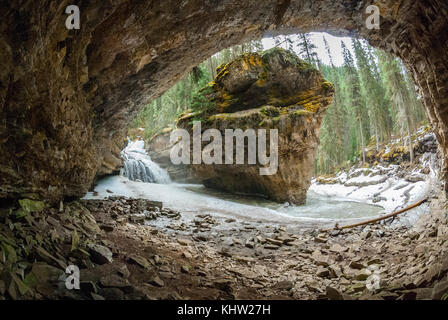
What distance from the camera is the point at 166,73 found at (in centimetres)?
725

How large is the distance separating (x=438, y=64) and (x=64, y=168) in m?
8.68

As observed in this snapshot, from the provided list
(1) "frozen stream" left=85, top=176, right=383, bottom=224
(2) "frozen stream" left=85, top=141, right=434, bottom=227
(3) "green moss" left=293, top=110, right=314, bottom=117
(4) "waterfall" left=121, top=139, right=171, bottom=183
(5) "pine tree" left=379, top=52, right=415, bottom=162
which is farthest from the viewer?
(5) "pine tree" left=379, top=52, right=415, bottom=162

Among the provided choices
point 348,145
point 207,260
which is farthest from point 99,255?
point 348,145

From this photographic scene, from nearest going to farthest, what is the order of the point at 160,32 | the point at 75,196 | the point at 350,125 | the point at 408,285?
the point at 408,285
the point at 160,32
the point at 75,196
the point at 350,125

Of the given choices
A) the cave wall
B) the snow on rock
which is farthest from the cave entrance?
the cave wall

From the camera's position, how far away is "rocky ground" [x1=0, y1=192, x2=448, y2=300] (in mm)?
2506

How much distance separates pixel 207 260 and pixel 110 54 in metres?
5.57

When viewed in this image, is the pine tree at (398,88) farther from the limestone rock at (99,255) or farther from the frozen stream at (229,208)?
the limestone rock at (99,255)

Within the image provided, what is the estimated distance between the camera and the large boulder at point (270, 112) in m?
14.0

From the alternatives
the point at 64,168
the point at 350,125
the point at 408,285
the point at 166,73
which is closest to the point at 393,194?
the point at 408,285

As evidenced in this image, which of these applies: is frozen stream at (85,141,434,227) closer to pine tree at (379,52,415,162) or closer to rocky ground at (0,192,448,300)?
rocky ground at (0,192,448,300)

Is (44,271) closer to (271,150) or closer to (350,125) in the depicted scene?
(271,150)

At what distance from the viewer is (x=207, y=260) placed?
15.4ft

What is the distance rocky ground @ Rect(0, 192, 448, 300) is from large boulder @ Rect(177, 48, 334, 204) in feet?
26.4
